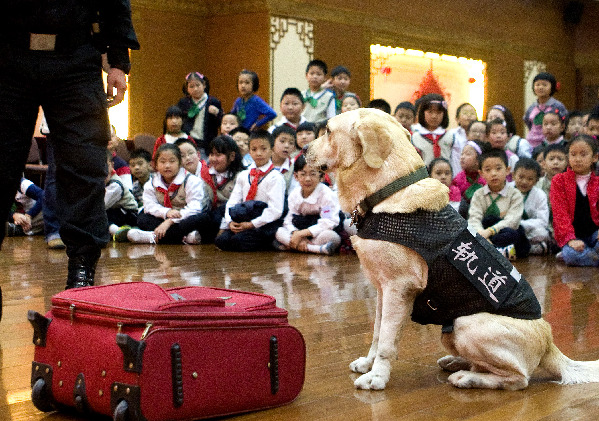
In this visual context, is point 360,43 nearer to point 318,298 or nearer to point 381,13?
point 381,13

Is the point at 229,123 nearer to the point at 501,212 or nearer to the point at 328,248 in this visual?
the point at 328,248

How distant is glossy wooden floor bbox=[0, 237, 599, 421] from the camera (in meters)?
2.09

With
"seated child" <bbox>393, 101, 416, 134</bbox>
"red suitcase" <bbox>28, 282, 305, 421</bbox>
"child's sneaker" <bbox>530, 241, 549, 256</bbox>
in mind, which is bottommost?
"child's sneaker" <bbox>530, 241, 549, 256</bbox>

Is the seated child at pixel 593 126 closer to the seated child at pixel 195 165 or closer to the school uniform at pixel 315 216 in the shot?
the school uniform at pixel 315 216

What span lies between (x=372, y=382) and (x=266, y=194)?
169 inches

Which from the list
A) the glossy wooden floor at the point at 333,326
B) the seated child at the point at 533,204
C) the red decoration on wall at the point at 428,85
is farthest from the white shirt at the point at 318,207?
the red decoration on wall at the point at 428,85

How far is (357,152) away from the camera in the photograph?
7.80ft

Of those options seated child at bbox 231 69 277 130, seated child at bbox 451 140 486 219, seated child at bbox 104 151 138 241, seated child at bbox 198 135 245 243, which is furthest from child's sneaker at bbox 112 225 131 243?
seated child at bbox 451 140 486 219

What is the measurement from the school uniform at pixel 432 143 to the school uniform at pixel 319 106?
92cm

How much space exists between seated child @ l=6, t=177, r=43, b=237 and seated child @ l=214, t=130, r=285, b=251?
179 cm

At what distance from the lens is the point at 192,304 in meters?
1.99

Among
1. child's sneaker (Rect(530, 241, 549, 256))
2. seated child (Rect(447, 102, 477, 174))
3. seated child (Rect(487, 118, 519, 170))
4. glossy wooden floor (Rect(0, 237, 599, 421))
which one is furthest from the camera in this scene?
seated child (Rect(447, 102, 477, 174))

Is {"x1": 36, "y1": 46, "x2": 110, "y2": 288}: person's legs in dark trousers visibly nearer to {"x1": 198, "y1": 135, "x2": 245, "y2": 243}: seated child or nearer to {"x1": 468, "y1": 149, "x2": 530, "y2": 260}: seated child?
{"x1": 468, "y1": 149, "x2": 530, "y2": 260}: seated child

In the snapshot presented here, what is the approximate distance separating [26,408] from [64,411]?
A: 0.31 ft
